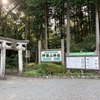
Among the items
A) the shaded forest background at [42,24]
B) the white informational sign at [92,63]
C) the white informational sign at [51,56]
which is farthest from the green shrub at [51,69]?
the shaded forest background at [42,24]

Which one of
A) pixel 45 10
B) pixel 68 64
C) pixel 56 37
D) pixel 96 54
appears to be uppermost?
pixel 45 10

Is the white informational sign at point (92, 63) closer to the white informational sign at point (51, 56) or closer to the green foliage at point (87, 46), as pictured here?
the white informational sign at point (51, 56)

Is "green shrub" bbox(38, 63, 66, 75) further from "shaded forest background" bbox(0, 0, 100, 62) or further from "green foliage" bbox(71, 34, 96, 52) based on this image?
"shaded forest background" bbox(0, 0, 100, 62)

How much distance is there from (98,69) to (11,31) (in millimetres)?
14776

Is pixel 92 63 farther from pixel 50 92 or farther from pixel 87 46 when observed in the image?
pixel 50 92

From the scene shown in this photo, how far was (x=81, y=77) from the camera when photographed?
9031 millimetres

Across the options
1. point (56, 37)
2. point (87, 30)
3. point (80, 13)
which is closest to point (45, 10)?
point (56, 37)

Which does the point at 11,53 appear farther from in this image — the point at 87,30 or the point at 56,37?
the point at 87,30

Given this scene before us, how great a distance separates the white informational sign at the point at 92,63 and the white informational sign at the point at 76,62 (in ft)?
1.06

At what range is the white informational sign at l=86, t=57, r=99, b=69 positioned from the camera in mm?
9498

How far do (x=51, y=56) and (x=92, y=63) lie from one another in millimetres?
2963

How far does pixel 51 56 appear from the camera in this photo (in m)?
11.0

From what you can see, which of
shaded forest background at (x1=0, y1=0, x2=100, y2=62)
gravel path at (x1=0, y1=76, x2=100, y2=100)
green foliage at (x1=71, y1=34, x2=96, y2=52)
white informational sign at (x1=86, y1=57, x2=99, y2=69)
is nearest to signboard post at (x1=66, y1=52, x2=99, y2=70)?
white informational sign at (x1=86, y1=57, x2=99, y2=69)

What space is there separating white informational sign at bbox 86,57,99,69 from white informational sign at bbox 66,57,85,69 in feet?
1.06
